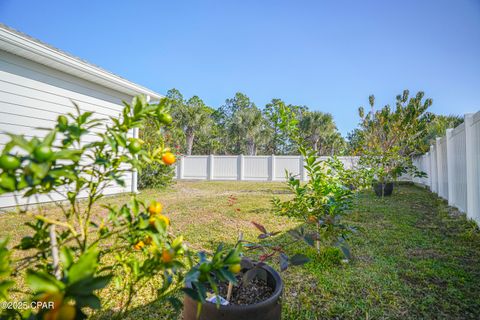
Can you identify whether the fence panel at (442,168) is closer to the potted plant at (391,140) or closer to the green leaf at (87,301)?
the potted plant at (391,140)

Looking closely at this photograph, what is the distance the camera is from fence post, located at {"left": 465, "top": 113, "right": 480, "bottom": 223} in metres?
3.60

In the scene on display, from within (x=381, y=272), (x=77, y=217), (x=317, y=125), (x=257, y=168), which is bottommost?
(x=381, y=272)

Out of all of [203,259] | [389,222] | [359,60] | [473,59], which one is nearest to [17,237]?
[203,259]

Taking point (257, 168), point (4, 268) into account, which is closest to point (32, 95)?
point (4, 268)

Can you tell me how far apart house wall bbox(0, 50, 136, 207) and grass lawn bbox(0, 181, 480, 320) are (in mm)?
1823

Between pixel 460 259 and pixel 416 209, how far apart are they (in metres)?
3.20

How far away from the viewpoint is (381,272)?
2.36m

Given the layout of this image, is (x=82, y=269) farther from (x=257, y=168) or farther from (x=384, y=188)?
(x=257, y=168)

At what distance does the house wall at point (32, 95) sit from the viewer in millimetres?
4715

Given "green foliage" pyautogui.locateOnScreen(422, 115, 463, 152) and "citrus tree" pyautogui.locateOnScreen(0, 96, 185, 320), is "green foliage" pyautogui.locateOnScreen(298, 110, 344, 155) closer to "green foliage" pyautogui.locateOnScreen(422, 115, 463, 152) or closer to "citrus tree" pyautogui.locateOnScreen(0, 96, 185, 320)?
"green foliage" pyautogui.locateOnScreen(422, 115, 463, 152)

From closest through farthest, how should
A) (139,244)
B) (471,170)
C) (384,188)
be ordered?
(139,244) → (471,170) → (384,188)

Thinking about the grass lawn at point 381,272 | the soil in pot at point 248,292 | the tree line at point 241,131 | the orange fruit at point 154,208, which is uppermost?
the tree line at point 241,131

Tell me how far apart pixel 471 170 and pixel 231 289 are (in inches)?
177

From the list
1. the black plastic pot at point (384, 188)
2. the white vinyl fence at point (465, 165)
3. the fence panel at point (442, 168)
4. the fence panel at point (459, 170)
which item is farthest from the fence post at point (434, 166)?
the fence panel at point (459, 170)
